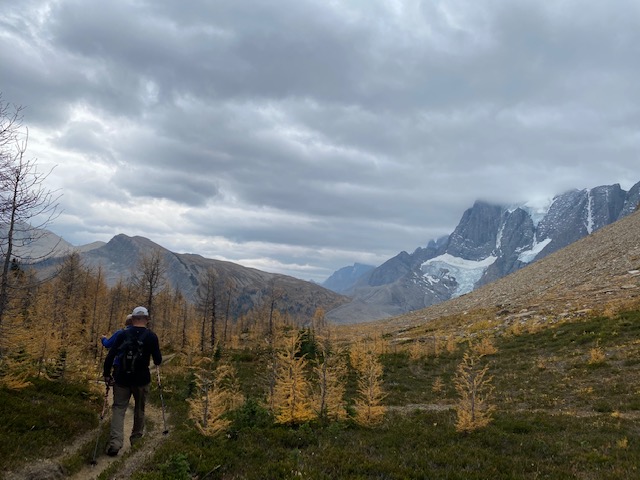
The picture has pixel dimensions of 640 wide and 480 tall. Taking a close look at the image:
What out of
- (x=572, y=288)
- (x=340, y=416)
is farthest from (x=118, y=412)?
(x=572, y=288)

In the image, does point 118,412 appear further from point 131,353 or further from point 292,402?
point 292,402

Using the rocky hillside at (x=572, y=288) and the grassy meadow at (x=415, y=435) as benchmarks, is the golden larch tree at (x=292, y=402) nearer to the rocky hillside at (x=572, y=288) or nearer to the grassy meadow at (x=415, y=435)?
the grassy meadow at (x=415, y=435)

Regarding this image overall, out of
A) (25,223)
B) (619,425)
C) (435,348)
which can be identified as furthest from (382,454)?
(435,348)

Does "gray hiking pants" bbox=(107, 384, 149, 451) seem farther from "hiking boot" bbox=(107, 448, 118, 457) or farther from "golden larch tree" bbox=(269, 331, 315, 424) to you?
"golden larch tree" bbox=(269, 331, 315, 424)

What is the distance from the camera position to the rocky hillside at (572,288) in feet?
117

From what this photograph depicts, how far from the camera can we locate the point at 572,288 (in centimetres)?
4444

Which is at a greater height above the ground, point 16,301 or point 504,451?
point 16,301

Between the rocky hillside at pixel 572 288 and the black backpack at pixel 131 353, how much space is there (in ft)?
110

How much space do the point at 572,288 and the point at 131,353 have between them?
48096mm

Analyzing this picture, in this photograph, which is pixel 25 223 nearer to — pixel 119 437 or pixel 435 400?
pixel 119 437

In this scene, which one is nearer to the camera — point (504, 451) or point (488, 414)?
point (504, 451)

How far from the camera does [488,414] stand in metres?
14.1

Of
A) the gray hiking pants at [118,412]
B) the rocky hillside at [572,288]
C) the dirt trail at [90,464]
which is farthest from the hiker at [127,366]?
the rocky hillside at [572,288]

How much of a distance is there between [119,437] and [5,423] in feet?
10.9
